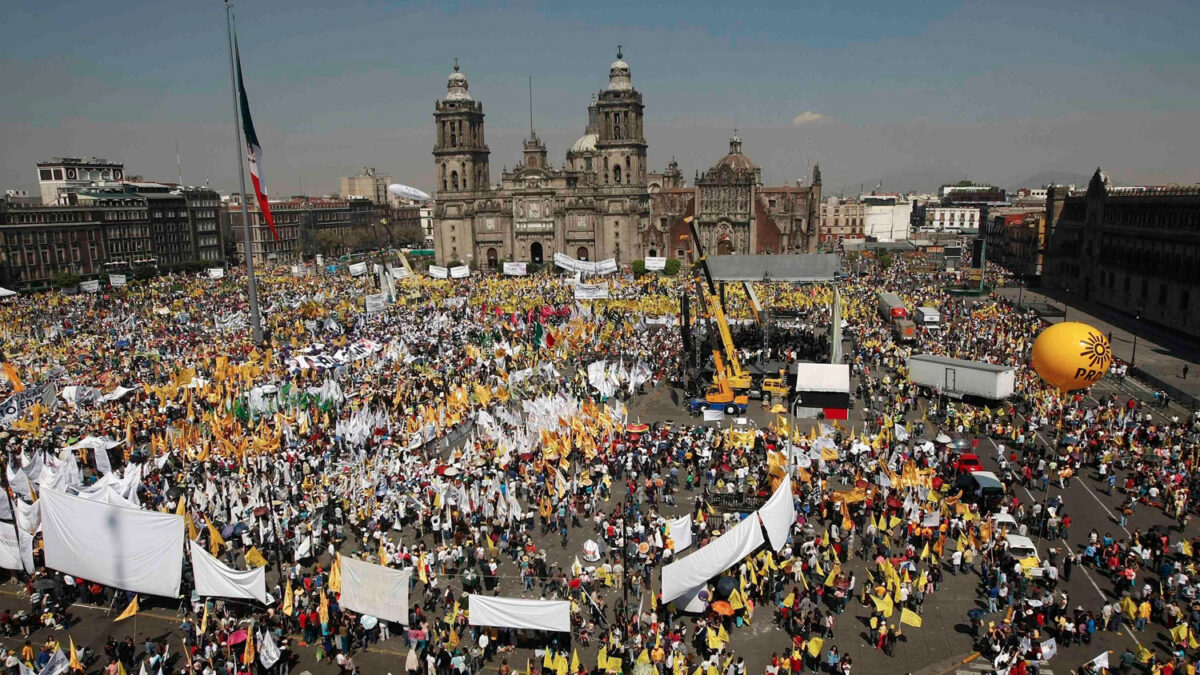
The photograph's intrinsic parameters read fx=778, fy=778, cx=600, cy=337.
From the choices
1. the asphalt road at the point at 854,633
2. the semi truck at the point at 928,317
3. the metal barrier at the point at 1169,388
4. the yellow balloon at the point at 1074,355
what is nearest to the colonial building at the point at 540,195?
the semi truck at the point at 928,317

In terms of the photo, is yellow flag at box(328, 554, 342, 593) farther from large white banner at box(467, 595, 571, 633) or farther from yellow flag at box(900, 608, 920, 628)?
yellow flag at box(900, 608, 920, 628)

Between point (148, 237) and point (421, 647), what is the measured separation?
98205 millimetres

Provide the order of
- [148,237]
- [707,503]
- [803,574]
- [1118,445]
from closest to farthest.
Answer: [803,574] → [707,503] → [1118,445] → [148,237]

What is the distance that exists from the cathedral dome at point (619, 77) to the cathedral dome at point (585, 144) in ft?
70.0

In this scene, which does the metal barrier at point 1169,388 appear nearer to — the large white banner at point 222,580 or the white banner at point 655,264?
the large white banner at point 222,580

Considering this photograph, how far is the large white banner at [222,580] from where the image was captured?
16172mm

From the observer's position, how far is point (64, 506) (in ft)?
55.0

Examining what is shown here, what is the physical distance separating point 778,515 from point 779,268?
114ft

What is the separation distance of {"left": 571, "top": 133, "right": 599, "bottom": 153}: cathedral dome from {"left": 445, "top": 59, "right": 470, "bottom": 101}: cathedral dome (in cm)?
2242

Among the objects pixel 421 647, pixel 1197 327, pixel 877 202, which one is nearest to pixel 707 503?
pixel 421 647

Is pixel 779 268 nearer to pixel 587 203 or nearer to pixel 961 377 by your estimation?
pixel 961 377

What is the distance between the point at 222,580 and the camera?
16.2 m

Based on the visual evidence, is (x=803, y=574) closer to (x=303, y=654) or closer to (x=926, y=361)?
(x=303, y=654)

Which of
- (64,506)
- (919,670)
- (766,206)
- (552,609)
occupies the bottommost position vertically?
(919,670)
